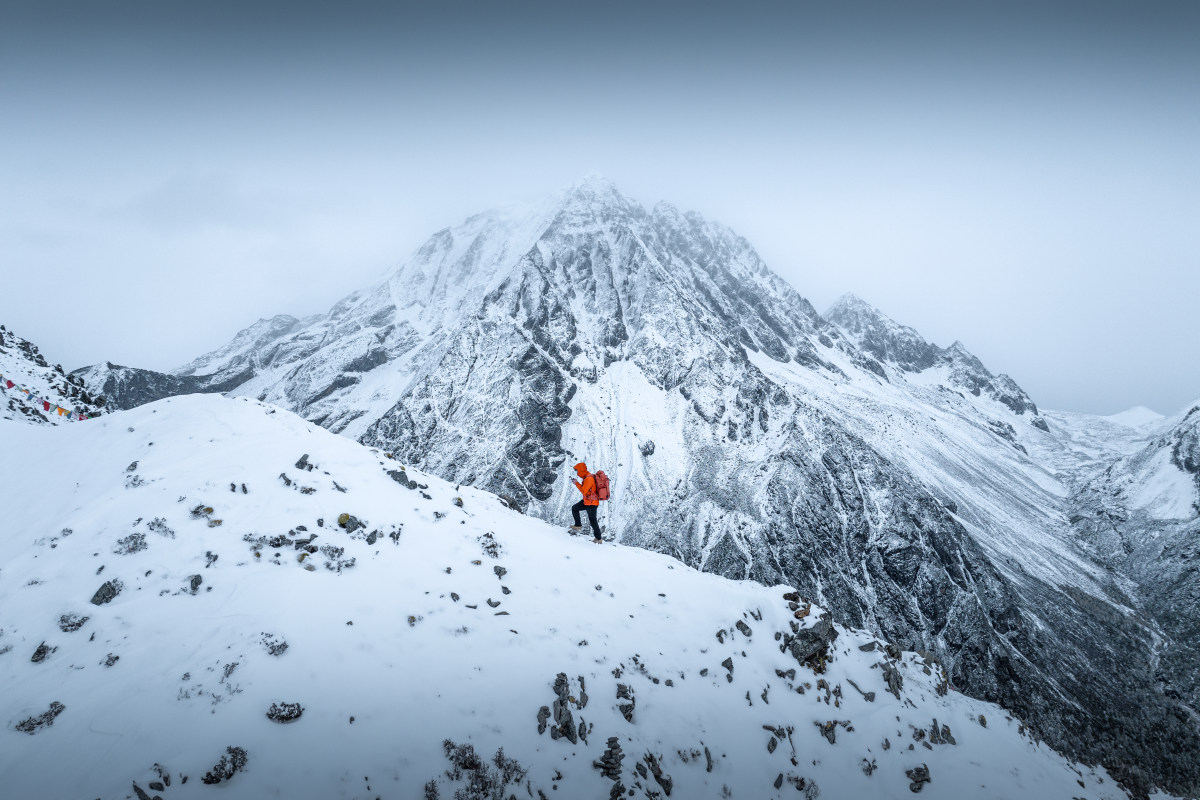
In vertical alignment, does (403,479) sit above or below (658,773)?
below

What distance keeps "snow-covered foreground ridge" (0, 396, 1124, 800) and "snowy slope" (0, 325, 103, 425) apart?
2451 cm

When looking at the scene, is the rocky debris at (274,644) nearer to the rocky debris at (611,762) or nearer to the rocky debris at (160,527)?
the rocky debris at (160,527)

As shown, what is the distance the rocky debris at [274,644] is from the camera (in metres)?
9.45

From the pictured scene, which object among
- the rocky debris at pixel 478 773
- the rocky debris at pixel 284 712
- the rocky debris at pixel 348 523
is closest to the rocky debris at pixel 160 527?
the rocky debris at pixel 348 523

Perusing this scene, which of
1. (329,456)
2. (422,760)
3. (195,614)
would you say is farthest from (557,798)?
(329,456)

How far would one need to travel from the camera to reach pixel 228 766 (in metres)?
7.23

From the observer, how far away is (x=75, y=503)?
43.0 feet

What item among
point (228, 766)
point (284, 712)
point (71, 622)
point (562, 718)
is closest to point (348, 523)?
point (71, 622)

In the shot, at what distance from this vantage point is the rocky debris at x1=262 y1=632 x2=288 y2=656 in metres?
9.45

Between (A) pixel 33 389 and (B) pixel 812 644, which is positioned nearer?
(B) pixel 812 644

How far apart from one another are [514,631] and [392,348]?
13547 centimetres

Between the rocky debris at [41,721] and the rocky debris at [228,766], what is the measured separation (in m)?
3.01

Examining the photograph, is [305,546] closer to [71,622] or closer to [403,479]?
[71,622]

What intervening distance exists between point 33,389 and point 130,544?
154ft
